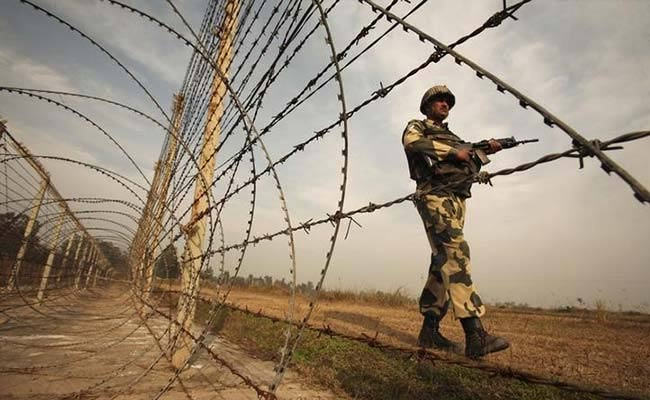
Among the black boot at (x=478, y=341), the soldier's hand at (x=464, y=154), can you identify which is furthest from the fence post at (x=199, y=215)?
the black boot at (x=478, y=341)

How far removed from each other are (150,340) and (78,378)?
1780 millimetres

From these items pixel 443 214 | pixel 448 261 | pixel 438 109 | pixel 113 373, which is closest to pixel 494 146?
pixel 443 214

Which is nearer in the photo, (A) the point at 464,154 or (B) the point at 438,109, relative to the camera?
(A) the point at 464,154

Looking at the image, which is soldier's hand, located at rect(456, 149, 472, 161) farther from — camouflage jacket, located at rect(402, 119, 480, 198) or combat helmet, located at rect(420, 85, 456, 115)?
combat helmet, located at rect(420, 85, 456, 115)

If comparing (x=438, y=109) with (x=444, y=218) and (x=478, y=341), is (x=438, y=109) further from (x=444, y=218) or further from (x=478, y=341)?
(x=478, y=341)

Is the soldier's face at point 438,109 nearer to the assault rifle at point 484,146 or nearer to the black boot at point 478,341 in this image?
the assault rifle at point 484,146

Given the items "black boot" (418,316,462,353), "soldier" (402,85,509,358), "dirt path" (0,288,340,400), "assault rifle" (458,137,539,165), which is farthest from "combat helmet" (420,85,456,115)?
"dirt path" (0,288,340,400)

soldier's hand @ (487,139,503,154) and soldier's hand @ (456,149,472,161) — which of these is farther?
soldier's hand @ (456,149,472,161)

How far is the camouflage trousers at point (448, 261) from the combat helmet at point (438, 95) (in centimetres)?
77

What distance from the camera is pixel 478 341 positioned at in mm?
2043

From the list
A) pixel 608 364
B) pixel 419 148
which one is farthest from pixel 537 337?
pixel 419 148

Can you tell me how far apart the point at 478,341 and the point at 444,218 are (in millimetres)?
735

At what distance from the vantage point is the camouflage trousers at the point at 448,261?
2.15 m

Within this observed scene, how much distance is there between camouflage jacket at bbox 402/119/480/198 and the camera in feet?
7.72
